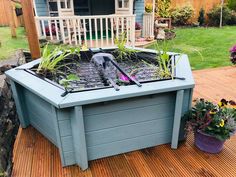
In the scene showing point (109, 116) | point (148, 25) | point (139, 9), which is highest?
point (139, 9)

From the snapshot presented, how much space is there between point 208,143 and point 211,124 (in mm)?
246

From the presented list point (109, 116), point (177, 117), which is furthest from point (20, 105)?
point (177, 117)

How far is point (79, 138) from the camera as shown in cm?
181

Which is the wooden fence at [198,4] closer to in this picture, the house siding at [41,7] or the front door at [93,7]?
the front door at [93,7]

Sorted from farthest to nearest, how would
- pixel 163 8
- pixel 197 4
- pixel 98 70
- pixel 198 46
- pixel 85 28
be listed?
pixel 197 4, pixel 163 8, pixel 198 46, pixel 85 28, pixel 98 70

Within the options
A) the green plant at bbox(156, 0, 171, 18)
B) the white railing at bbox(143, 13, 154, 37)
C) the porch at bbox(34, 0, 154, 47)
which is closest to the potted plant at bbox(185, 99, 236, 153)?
the porch at bbox(34, 0, 154, 47)

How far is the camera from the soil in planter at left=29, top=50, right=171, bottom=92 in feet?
7.24

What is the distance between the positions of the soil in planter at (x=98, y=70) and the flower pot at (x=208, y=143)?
2.27 feet

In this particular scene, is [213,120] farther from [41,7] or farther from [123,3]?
[41,7]

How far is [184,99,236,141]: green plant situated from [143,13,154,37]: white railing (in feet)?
19.9

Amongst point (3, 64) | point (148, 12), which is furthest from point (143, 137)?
point (148, 12)

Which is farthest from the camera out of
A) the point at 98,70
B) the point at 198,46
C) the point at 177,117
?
the point at 198,46

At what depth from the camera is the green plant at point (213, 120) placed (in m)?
1.92

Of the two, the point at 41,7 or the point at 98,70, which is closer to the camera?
the point at 98,70
